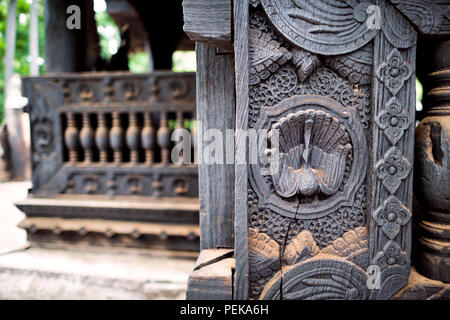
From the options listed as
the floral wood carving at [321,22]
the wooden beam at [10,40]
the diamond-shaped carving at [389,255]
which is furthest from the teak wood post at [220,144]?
the wooden beam at [10,40]

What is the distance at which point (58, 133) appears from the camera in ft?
7.67

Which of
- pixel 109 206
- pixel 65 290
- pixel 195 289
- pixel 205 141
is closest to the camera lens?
pixel 195 289

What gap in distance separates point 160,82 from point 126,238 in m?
1.33

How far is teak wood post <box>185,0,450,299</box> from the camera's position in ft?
3.33

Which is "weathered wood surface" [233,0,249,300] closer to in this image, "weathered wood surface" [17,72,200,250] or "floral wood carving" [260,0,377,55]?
"floral wood carving" [260,0,377,55]

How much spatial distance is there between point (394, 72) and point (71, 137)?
7.66ft

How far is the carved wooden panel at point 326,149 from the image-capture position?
1.02 m

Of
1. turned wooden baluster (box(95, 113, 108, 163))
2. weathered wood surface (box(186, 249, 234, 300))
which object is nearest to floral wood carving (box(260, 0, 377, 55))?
weathered wood surface (box(186, 249, 234, 300))

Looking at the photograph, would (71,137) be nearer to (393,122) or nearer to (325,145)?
(325,145)

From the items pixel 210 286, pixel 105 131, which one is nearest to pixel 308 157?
pixel 210 286

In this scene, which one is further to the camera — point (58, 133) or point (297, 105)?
point (58, 133)
